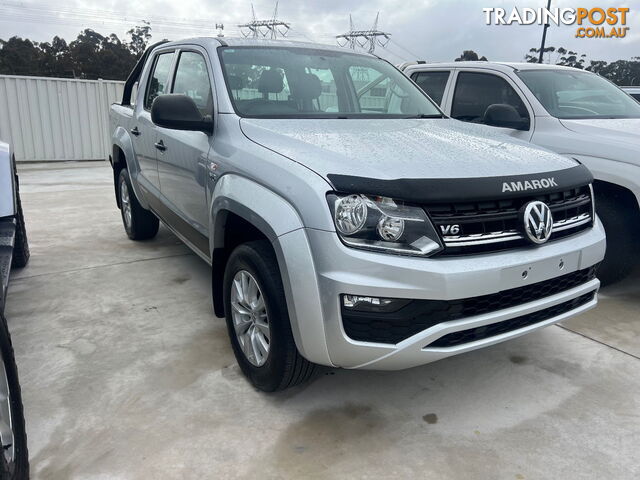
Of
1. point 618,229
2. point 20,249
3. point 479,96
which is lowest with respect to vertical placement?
point 20,249

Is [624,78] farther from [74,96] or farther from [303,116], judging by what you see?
[303,116]

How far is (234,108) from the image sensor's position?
9.61ft

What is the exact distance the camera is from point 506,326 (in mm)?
2330

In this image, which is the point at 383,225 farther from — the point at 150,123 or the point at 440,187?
the point at 150,123

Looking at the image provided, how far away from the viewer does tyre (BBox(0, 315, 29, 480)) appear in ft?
6.01

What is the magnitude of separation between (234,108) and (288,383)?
4.98 feet

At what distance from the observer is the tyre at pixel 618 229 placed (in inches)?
152

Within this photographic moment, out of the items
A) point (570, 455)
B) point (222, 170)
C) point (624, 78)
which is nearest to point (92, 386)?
point (222, 170)

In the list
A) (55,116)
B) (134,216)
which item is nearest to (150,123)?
(134,216)

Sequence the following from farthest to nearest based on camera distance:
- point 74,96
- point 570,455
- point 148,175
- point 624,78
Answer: point 624,78 → point 74,96 → point 148,175 → point 570,455

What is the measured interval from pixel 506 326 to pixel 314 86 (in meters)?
1.88

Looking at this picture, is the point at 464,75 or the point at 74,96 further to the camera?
the point at 74,96

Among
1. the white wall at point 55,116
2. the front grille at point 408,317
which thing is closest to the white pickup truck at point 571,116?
the front grille at point 408,317

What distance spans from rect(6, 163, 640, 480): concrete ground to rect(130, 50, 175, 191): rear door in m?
1.00
